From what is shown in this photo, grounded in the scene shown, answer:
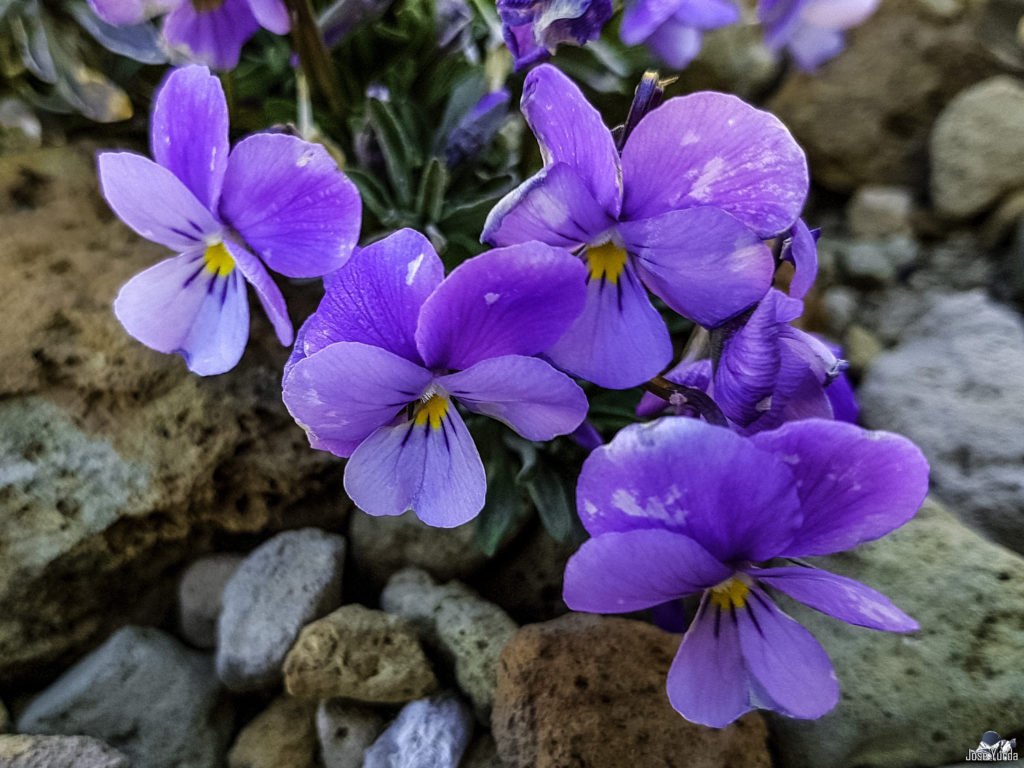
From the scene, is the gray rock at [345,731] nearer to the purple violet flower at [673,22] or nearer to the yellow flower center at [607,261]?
the yellow flower center at [607,261]

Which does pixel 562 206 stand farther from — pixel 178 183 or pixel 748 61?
pixel 748 61

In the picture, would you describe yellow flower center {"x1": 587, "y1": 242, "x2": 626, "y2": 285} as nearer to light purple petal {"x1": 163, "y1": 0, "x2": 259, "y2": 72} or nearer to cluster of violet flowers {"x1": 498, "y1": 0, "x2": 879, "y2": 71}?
cluster of violet flowers {"x1": 498, "y1": 0, "x2": 879, "y2": 71}

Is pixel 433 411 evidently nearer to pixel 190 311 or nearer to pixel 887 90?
pixel 190 311

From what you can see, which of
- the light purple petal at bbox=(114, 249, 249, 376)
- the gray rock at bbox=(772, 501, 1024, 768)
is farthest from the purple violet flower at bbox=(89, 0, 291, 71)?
the gray rock at bbox=(772, 501, 1024, 768)

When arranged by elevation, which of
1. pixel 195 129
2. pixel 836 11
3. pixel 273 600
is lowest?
pixel 273 600

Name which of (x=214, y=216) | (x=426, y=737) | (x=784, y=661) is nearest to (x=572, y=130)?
(x=214, y=216)

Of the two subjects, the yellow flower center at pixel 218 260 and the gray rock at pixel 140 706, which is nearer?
the yellow flower center at pixel 218 260

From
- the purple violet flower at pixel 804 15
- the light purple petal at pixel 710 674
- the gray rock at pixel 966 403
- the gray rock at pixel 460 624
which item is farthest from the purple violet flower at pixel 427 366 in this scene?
the purple violet flower at pixel 804 15
